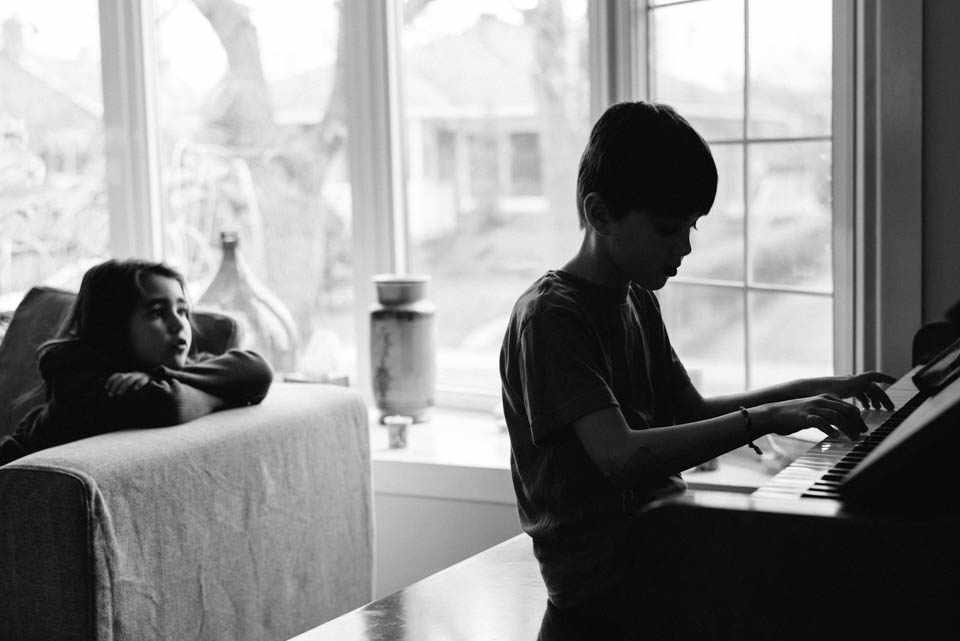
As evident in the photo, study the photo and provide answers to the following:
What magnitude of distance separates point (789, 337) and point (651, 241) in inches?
44.9

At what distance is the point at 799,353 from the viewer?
8.09ft

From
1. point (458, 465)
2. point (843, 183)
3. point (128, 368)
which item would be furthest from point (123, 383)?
point (843, 183)

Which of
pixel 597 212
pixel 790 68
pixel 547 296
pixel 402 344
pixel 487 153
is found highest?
pixel 790 68

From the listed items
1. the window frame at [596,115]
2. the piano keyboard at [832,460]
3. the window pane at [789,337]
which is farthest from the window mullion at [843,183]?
the piano keyboard at [832,460]

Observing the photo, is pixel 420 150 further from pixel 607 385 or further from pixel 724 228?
pixel 607 385

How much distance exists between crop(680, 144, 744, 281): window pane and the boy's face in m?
1.12

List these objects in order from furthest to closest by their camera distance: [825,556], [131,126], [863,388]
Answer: [131,126]
[863,388]
[825,556]

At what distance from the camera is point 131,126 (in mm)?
3568

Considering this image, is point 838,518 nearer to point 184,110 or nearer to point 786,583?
point 786,583

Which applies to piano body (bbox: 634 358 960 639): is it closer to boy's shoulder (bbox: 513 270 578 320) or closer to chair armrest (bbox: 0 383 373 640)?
boy's shoulder (bbox: 513 270 578 320)

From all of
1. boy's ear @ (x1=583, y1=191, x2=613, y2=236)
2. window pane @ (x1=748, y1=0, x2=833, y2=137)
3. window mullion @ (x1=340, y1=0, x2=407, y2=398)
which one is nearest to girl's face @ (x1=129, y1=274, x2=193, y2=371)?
window mullion @ (x1=340, y1=0, x2=407, y2=398)

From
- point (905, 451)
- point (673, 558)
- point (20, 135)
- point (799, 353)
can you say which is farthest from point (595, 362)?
point (20, 135)

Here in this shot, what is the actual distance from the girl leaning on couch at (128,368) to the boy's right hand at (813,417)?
4.12ft

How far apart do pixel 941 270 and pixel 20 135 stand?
2893 millimetres
